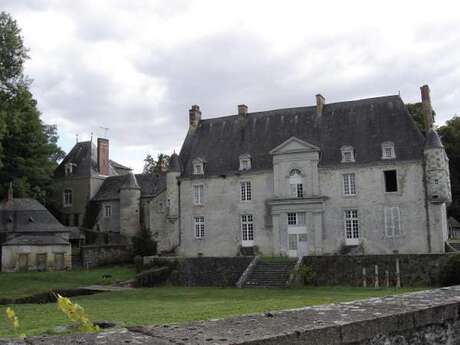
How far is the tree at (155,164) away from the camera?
198ft

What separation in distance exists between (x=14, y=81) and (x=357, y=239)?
21276 millimetres

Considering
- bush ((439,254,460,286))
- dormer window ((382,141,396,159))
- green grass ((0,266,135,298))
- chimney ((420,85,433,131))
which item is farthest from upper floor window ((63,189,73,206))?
bush ((439,254,460,286))

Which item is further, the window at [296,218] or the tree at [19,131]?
the window at [296,218]

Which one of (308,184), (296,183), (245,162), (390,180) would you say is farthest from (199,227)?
(390,180)

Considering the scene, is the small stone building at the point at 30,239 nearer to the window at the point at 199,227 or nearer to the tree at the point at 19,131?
the tree at the point at 19,131

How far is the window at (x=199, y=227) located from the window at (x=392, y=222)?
38.7 ft

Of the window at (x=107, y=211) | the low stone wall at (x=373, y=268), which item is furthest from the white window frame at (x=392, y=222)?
the window at (x=107, y=211)

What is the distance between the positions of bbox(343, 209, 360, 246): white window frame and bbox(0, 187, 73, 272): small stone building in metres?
18.3

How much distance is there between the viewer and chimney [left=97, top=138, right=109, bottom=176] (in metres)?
47.0

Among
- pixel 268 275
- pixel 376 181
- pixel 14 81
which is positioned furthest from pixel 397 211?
pixel 14 81

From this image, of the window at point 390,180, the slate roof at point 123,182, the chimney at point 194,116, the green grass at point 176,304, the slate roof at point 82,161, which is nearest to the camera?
the green grass at point 176,304

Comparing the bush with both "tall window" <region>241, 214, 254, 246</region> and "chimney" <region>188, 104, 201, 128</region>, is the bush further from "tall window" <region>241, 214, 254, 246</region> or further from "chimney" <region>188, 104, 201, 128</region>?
"chimney" <region>188, 104, 201, 128</region>

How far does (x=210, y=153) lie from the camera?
37125mm

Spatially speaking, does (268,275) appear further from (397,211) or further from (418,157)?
(418,157)
